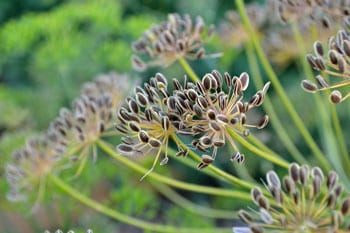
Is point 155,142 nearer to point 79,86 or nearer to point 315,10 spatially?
point 315,10

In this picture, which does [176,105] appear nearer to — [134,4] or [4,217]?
[4,217]

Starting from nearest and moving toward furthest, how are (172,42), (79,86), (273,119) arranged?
(172,42), (273,119), (79,86)

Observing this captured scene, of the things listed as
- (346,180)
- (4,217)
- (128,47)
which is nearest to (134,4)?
(128,47)

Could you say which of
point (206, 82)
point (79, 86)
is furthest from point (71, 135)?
point (79, 86)

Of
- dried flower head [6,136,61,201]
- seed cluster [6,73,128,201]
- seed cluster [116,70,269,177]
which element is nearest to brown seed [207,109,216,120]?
seed cluster [116,70,269,177]

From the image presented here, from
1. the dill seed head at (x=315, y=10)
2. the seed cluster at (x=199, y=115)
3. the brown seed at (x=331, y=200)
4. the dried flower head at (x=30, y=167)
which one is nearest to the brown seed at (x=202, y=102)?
the seed cluster at (x=199, y=115)

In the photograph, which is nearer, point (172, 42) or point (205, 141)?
point (205, 141)
